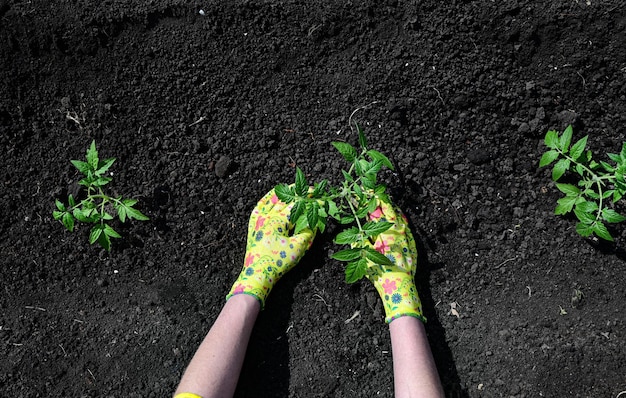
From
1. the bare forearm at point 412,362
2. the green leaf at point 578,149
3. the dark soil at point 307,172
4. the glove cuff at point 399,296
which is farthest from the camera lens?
the dark soil at point 307,172

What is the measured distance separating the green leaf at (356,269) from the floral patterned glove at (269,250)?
1.15 ft

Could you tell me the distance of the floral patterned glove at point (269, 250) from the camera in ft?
8.19

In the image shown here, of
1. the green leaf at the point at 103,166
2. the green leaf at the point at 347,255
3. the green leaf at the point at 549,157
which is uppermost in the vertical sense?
the green leaf at the point at 103,166

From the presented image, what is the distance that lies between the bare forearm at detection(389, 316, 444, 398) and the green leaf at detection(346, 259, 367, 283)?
1.10 ft

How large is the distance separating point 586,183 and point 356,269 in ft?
3.89

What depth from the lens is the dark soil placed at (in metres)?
2.54

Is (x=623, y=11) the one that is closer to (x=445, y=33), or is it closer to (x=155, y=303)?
(x=445, y=33)

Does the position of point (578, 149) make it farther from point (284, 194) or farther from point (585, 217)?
point (284, 194)

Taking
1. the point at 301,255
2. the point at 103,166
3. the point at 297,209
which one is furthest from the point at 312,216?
the point at 103,166

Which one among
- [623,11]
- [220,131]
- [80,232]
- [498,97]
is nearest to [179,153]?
[220,131]

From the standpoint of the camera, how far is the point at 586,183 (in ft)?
7.85

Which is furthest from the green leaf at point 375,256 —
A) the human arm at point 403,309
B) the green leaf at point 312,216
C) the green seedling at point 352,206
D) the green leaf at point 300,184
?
the green leaf at point 300,184

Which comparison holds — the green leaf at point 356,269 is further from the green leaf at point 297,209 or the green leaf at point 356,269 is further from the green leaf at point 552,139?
the green leaf at point 552,139

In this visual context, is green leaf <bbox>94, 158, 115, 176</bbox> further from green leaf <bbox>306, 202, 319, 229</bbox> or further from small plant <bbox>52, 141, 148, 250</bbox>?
green leaf <bbox>306, 202, 319, 229</bbox>
